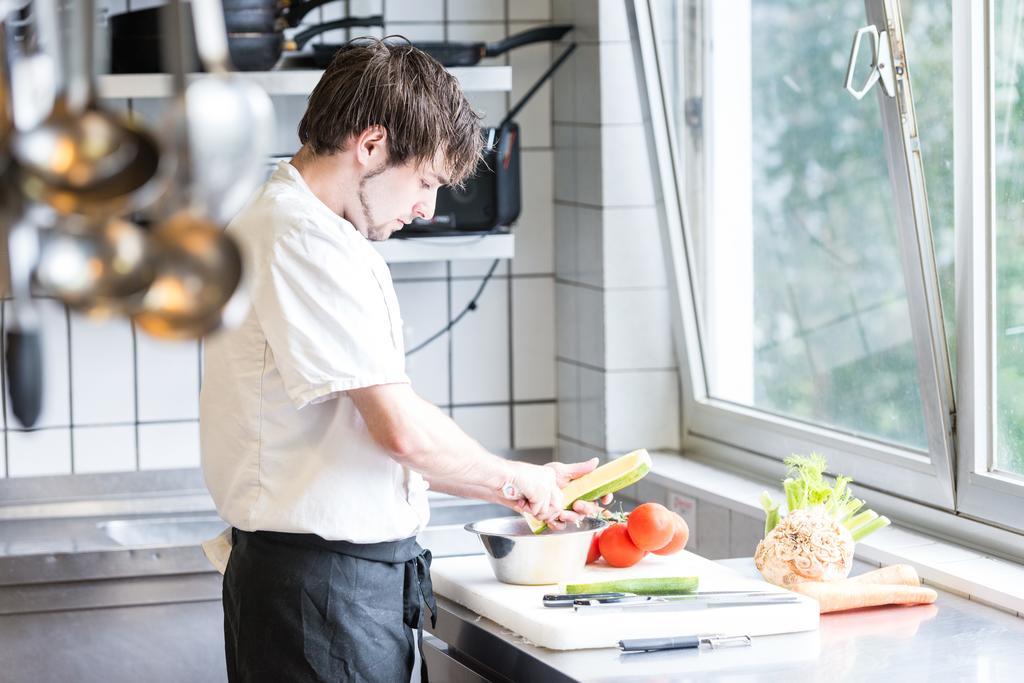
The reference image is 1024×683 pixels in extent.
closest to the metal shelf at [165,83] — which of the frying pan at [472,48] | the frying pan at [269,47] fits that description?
the frying pan at [269,47]

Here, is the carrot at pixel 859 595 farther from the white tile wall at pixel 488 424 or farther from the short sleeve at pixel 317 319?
the white tile wall at pixel 488 424

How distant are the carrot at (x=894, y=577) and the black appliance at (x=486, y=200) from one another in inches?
49.5

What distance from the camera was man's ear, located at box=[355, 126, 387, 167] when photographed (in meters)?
1.84

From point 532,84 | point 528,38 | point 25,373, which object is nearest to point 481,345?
point 532,84

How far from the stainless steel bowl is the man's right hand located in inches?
1.5

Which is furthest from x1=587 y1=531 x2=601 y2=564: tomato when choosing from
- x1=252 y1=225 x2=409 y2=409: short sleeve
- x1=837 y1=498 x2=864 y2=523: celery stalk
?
x1=252 y1=225 x2=409 y2=409: short sleeve

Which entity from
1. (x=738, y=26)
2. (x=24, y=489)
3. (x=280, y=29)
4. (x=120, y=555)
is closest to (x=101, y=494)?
(x=24, y=489)

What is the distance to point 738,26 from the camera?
2830 millimetres

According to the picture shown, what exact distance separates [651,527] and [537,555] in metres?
0.18

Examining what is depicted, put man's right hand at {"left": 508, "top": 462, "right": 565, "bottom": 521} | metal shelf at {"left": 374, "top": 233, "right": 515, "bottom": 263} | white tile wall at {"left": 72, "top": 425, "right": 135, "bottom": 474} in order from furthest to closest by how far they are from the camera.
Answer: white tile wall at {"left": 72, "top": 425, "right": 135, "bottom": 474}
metal shelf at {"left": 374, "top": 233, "right": 515, "bottom": 263}
man's right hand at {"left": 508, "top": 462, "right": 565, "bottom": 521}

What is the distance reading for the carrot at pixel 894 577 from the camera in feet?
6.59

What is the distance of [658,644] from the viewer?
1.78 m

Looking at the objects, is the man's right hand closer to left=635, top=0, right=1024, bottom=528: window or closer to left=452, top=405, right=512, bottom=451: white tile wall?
left=635, top=0, right=1024, bottom=528: window

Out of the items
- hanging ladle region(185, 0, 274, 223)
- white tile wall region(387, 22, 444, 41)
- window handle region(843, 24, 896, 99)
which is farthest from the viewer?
white tile wall region(387, 22, 444, 41)
